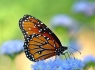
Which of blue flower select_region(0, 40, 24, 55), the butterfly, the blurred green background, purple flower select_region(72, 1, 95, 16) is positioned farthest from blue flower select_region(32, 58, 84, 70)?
the blurred green background

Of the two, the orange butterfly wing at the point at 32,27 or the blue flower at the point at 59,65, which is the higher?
the orange butterfly wing at the point at 32,27

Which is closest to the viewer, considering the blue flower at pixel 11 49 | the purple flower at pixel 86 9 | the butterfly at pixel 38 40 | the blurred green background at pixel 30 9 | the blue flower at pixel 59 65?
the blue flower at pixel 59 65

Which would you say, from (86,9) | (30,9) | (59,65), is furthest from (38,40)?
(30,9)

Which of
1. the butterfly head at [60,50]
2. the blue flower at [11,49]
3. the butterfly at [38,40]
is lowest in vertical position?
the butterfly head at [60,50]

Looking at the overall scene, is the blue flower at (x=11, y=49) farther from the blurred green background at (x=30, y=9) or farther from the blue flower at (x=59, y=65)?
the blurred green background at (x=30, y=9)

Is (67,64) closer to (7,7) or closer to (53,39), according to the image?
(53,39)

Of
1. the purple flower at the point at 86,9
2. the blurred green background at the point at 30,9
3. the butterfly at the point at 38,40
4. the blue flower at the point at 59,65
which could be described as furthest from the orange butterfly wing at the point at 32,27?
the blurred green background at the point at 30,9

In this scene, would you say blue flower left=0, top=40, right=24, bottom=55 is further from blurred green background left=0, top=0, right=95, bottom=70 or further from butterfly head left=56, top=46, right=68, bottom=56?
blurred green background left=0, top=0, right=95, bottom=70

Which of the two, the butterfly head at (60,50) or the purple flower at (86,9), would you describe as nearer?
the butterfly head at (60,50)

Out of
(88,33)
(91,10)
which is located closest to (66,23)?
(91,10)
